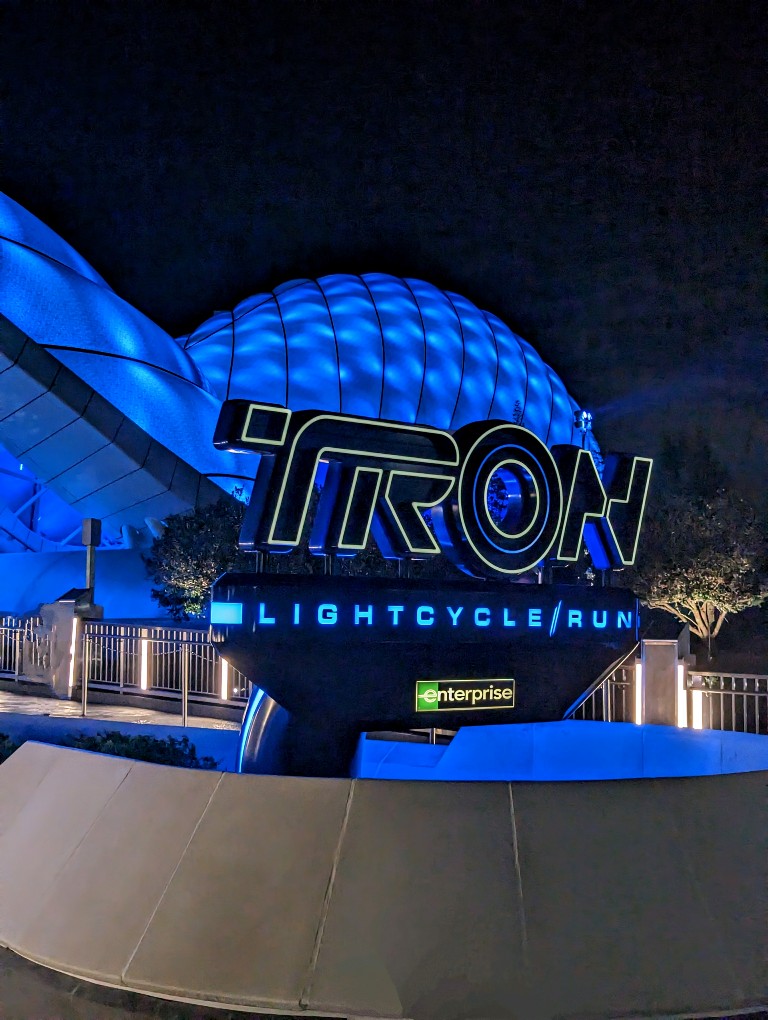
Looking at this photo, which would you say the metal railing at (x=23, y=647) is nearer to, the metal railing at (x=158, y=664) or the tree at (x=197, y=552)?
the metal railing at (x=158, y=664)

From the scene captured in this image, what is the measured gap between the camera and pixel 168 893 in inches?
263

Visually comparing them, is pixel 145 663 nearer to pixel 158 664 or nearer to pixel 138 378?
pixel 158 664

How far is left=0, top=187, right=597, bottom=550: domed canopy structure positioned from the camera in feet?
85.0

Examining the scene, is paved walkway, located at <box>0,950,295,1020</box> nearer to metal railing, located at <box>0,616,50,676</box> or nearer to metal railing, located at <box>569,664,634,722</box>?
metal railing, located at <box>569,664,634,722</box>

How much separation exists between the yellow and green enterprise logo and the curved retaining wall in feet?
11.4

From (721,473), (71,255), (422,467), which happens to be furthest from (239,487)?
(721,473)

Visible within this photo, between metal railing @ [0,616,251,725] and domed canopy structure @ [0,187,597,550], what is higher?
domed canopy structure @ [0,187,597,550]

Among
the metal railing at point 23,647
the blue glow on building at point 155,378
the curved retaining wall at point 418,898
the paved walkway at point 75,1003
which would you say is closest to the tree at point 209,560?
the metal railing at point 23,647

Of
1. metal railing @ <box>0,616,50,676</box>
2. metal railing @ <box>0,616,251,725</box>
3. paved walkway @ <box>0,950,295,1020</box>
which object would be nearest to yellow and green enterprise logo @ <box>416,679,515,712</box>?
paved walkway @ <box>0,950,295,1020</box>

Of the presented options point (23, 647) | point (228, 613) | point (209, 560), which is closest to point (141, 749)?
point (228, 613)

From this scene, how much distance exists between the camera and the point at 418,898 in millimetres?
6359

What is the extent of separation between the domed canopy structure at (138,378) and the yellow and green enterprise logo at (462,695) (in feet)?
46.0

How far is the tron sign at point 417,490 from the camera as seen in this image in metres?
9.41

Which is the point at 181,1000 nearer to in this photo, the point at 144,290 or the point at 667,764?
the point at 667,764
